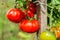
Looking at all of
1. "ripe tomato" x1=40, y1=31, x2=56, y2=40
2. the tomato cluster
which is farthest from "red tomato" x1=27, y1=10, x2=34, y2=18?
"ripe tomato" x1=40, y1=31, x2=56, y2=40

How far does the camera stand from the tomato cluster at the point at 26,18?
0.97m

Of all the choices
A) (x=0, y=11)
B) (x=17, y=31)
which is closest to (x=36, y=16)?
(x=0, y=11)

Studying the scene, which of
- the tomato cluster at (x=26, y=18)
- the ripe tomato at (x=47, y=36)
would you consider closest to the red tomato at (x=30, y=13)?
the tomato cluster at (x=26, y=18)

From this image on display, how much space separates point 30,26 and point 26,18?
0.16ft

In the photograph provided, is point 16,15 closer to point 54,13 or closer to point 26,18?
point 26,18

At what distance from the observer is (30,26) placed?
0.97 m

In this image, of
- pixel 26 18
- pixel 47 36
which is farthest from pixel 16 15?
pixel 47 36

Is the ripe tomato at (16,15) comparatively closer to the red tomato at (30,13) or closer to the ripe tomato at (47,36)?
the red tomato at (30,13)

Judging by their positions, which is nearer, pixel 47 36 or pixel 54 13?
pixel 47 36

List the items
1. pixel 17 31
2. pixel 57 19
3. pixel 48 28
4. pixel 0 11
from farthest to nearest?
pixel 17 31 → pixel 0 11 → pixel 57 19 → pixel 48 28

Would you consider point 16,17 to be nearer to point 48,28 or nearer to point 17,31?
point 48,28

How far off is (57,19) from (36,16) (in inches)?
4.1

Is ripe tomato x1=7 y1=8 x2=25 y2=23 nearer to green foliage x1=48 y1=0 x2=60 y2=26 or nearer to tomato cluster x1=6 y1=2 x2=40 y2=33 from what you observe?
tomato cluster x1=6 y1=2 x2=40 y2=33

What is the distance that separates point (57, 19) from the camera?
1.06 m
